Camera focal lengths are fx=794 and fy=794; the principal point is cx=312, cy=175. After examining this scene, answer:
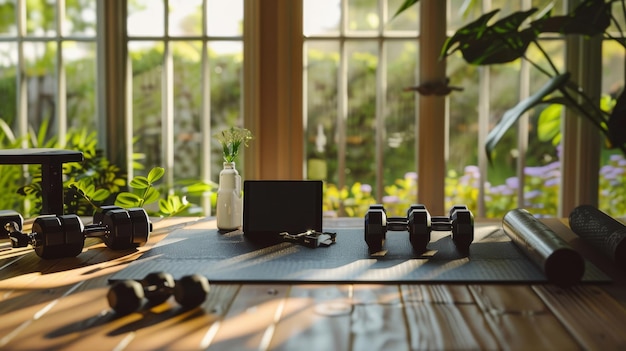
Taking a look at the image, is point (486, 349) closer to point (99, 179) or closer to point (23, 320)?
point (23, 320)

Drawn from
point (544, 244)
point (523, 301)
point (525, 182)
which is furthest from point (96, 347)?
point (525, 182)

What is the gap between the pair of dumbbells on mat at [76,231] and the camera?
5.31 ft

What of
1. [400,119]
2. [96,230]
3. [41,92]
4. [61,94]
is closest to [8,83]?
[41,92]

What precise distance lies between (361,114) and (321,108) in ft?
0.60

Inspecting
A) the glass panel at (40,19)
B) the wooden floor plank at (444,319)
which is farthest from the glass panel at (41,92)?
the wooden floor plank at (444,319)

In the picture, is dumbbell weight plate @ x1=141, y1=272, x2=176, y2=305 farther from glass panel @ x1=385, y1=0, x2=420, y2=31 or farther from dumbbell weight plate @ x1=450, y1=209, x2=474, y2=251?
glass panel @ x1=385, y1=0, x2=420, y2=31

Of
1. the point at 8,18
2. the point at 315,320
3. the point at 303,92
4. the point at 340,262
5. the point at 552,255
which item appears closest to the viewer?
the point at 315,320

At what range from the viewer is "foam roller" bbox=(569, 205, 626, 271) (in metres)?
1.59

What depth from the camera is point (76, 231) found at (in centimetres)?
163

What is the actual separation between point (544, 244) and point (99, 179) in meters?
2.45

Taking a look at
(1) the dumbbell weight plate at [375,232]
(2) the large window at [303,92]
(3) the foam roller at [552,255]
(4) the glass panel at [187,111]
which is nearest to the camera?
(3) the foam roller at [552,255]

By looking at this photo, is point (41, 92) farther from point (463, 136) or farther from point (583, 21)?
point (583, 21)

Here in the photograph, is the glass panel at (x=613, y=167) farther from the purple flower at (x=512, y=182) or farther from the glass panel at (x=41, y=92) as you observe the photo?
the glass panel at (x=41, y=92)

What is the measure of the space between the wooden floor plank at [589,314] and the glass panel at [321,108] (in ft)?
7.48
